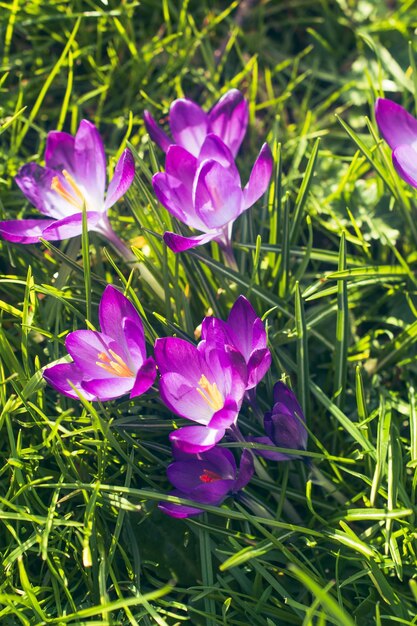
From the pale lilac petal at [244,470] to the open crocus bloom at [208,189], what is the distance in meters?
0.39

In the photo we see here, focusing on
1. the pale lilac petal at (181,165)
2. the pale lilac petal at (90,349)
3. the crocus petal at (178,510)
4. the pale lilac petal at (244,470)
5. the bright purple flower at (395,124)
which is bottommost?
the crocus petal at (178,510)

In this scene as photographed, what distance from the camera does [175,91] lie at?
2.02 metres

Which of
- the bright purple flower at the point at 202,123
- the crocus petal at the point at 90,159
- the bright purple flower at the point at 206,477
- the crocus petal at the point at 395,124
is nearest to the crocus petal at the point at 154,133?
the bright purple flower at the point at 202,123

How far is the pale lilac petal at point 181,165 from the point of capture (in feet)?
4.56

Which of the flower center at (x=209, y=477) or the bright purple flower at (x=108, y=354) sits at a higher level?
the bright purple flower at (x=108, y=354)

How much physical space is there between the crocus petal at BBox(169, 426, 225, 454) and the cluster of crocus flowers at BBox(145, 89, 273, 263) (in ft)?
1.07

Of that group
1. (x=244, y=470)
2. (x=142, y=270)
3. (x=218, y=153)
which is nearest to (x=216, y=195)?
(x=218, y=153)

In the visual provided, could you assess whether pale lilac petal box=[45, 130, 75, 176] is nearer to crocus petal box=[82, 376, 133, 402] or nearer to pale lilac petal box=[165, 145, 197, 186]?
pale lilac petal box=[165, 145, 197, 186]

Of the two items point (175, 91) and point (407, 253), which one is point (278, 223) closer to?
point (407, 253)

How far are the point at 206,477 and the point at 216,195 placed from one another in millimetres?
517

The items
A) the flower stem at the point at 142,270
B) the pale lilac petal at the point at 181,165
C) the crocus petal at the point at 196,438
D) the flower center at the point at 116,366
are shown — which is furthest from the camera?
the flower stem at the point at 142,270

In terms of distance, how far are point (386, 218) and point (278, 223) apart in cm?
33

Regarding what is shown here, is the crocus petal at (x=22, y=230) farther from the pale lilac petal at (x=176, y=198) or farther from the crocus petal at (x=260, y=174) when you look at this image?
the crocus petal at (x=260, y=174)

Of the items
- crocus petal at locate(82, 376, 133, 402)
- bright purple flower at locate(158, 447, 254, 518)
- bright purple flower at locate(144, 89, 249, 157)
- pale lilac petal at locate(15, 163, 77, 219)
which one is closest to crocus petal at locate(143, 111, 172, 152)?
bright purple flower at locate(144, 89, 249, 157)
